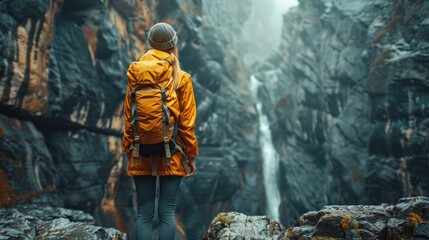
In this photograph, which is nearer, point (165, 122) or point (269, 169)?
point (165, 122)

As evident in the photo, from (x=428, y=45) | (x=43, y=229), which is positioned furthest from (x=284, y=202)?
(x=43, y=229)

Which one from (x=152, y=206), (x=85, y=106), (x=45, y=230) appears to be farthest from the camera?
(x=85, y=106)

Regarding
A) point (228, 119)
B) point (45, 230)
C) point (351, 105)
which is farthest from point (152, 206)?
point (228, 119)

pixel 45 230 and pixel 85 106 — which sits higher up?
pixel 85 106

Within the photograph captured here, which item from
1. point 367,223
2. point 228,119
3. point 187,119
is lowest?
point 367,223

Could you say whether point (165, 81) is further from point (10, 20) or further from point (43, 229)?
point (10, 20)

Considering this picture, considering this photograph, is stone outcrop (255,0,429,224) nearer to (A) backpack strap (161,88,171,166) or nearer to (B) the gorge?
(B) the gorge

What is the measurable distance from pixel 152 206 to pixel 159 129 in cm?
125

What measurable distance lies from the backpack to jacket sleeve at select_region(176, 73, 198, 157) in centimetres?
22

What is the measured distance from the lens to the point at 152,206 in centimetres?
474

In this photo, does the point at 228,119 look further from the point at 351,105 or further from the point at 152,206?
the point at 152,206

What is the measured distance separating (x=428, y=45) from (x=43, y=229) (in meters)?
19.2

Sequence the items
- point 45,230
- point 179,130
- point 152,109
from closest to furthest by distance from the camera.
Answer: point 152,109 → point 179,130 → point 45,230

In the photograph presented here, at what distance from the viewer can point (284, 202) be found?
3341cm
